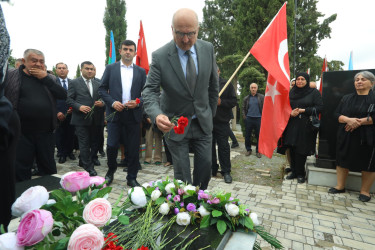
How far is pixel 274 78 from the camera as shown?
439 centimetres

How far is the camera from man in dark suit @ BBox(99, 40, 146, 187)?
13.3ft

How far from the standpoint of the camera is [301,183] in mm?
4805

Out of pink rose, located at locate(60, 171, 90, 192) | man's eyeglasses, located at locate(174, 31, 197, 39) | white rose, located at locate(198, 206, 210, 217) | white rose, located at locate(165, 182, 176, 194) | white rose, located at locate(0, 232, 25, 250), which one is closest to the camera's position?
white rose, located at locate(0, 232, 25, 250)

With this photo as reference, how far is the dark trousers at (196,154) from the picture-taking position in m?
2.65

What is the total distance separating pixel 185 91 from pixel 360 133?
3254 millimetres

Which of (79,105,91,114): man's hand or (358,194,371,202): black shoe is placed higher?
(79,105,91,114): man's hand

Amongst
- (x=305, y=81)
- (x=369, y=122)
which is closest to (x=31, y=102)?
(x=305, y=81)

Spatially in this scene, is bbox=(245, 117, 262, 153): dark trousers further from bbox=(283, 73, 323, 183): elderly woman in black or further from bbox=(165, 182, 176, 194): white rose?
bbox=(165, 182, 176, 194): white rose

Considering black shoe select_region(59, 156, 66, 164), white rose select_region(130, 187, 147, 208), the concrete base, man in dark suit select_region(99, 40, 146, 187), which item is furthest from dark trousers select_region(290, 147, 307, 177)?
black shoe select_region(59, 156, 66, 164)

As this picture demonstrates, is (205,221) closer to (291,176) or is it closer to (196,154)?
(196,154)

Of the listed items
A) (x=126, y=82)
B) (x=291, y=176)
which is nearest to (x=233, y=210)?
(x=126, y=82)

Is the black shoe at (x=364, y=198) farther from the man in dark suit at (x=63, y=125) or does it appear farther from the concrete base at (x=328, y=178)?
the man in dark suit at (x=63, y=125)

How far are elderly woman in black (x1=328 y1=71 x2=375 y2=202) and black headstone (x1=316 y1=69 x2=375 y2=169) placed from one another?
1.41 ft

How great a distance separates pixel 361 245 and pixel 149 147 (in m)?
4.74
